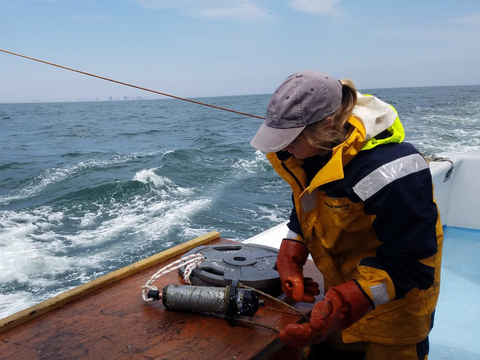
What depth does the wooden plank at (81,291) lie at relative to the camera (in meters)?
1.42

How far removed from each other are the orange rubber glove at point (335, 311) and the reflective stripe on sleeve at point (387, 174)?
0.90 feet

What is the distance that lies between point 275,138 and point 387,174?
326 mm

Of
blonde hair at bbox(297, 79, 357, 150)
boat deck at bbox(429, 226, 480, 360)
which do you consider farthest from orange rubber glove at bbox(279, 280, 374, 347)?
boat deck at bbox(429, 226, 480, 360)

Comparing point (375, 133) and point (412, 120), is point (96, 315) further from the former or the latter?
point (412, 120)

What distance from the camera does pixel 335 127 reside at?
4.09 ft

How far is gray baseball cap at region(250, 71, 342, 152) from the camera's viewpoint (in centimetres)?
118

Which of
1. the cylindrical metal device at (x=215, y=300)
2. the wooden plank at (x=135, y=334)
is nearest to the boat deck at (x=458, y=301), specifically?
the wooden plank at (x=135, y=334)

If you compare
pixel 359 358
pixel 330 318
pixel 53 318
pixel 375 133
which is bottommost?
pixel 359 358

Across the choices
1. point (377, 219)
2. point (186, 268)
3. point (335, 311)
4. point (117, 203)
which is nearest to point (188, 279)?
point (186, 268)

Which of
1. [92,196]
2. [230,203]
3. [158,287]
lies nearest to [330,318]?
[158,287]

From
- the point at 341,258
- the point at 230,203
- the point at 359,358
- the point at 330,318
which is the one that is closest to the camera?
the point at 330,318

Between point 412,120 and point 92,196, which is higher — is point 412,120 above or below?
above

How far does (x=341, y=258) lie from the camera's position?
1404 mm

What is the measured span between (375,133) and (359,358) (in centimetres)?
92
